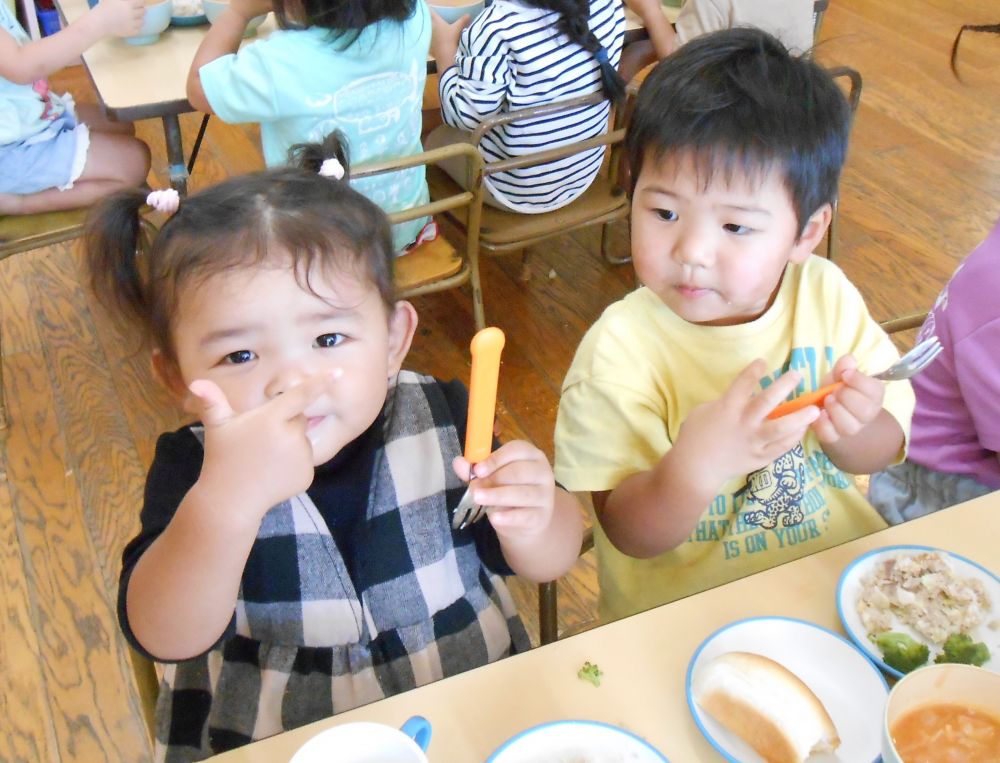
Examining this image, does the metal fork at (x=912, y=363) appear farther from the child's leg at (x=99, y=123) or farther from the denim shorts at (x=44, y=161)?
the child's leg at (x=99, y=123)

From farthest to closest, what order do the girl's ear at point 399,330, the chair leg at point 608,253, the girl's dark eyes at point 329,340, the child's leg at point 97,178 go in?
the chair leg at point 608,253 < the child's leg at point 97,178 < the girl's ear at point 399,330 < the girl's dark eyes at point 329,340

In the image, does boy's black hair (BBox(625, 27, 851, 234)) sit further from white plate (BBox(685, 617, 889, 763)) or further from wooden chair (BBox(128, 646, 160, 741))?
wooden chair (BBox(128, 646, 160, 741))

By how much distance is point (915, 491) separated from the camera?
1.26m

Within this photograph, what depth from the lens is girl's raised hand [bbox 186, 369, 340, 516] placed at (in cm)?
69

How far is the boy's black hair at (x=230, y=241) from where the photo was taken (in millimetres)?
861

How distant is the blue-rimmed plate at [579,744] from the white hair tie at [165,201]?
64cm

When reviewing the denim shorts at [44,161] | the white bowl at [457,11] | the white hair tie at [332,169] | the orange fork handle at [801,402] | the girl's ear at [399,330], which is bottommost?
the denim shorts at [44,161]

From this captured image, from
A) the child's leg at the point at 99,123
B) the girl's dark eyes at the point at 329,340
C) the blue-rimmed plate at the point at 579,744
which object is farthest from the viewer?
the child's leg at the point at 99,123

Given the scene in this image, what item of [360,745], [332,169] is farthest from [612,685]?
[332,169]

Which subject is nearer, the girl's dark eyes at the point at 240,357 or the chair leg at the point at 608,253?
the girl's dark eyes at the point at 240,357

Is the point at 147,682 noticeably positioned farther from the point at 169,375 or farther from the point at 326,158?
the point at 326,158

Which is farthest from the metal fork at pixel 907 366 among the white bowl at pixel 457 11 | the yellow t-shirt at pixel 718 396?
the white bowl at pixel 457 11

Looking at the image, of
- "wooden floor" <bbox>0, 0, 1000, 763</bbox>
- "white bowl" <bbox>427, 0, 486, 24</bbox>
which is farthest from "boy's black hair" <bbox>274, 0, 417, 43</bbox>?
"wooden floor" <bbox>0, 0, 1000, 763</bbox>

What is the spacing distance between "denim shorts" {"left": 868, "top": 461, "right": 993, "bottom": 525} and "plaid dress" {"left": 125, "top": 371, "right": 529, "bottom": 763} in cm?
62
